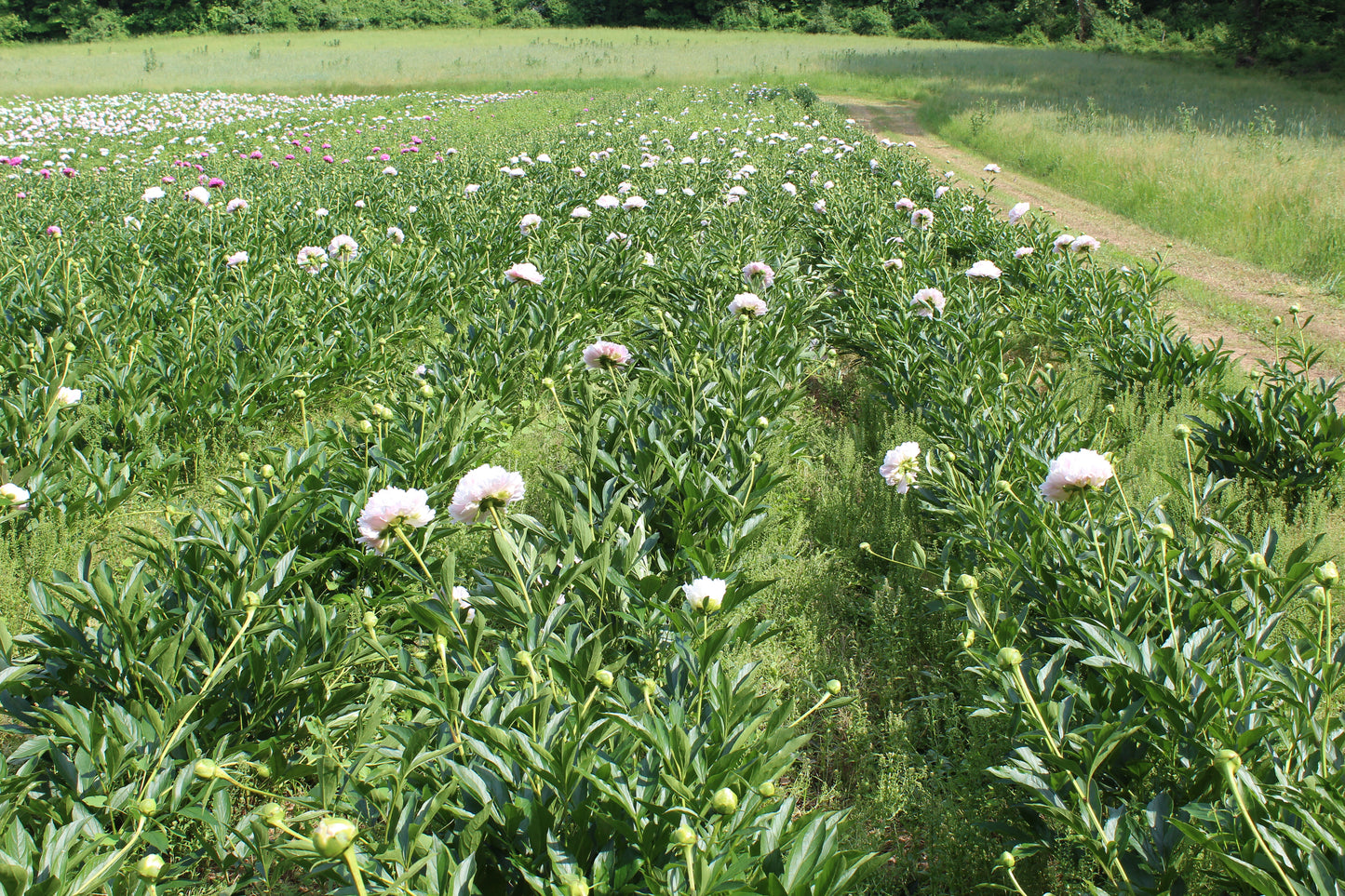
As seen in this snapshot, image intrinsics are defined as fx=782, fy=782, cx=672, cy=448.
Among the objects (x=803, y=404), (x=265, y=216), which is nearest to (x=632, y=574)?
(x=803, y=404)

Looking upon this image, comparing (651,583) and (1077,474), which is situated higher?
(1077,474)

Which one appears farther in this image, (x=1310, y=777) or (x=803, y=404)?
(x=803, y=404)

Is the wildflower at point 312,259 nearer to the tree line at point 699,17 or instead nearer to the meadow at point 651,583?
the meadow at point 651,583

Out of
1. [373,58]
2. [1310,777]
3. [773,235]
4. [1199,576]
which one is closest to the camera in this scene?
[1310,777]

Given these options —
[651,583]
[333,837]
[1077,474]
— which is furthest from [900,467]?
[333,837]

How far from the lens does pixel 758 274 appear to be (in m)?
4.66

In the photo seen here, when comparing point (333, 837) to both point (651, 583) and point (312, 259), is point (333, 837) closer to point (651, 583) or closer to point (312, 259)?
point (651, 583)

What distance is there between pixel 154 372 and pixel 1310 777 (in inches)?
185

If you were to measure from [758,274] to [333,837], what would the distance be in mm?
4098

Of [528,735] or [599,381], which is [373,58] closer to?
[599,381]

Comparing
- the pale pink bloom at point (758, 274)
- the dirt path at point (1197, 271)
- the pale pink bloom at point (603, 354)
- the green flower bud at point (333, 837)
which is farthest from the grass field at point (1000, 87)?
the green flower bud at point (333, 837)

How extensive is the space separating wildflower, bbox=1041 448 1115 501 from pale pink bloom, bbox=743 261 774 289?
7.80ft

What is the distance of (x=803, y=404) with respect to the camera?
4.62 metres

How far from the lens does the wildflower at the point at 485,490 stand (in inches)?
74.5
